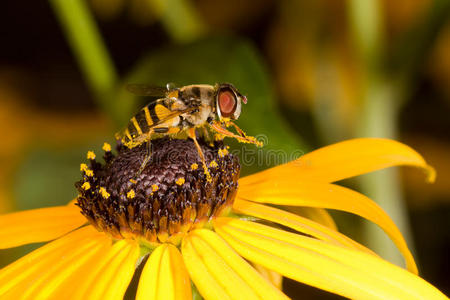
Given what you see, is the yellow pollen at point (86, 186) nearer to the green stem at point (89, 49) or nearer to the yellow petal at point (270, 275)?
the yellow petal at point (270, 275)

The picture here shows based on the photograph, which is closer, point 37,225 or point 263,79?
point 37,225

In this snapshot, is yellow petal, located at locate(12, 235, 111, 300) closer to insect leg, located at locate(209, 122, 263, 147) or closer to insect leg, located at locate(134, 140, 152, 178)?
insect leg, located at locate(134, 140, 152, 178)

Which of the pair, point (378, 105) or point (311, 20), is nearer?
point (378, 105)

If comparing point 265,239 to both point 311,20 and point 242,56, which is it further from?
point 311,20

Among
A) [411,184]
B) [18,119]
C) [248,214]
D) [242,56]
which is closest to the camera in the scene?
[248,214]

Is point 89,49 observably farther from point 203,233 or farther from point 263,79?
point 203,233

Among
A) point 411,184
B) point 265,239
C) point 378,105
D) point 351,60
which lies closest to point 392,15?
point 351,60

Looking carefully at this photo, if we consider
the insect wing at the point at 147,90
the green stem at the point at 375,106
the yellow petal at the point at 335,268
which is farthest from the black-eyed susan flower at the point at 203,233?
the green stem at the point at 375,106

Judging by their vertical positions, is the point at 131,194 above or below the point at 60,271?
above

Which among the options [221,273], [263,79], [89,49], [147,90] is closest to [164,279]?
[221,273]
